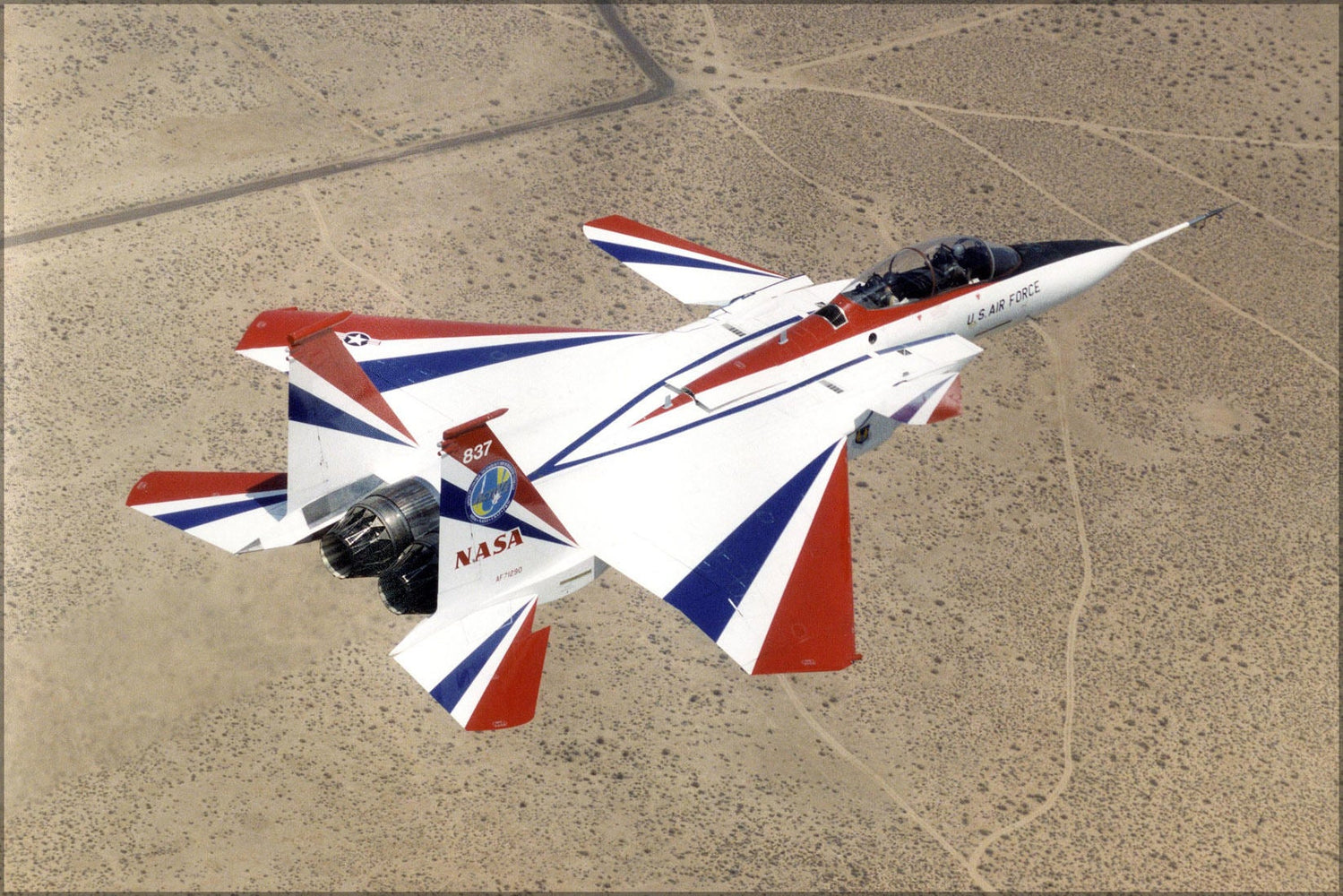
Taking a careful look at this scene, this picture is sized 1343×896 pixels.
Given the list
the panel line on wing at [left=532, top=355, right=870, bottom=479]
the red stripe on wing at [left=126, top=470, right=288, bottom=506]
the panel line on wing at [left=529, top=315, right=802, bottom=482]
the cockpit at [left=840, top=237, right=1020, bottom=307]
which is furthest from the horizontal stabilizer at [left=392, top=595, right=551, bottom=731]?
the cockpit at [left=840, top=237, right=1020, bottom=307]

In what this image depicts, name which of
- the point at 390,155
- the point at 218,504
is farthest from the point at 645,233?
the point at 218,504

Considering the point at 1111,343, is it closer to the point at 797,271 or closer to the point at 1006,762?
the point at 797,271

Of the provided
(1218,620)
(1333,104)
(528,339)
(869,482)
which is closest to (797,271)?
(869,482)

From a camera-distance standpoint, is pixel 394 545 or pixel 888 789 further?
pixel 888 789

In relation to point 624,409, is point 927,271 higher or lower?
higher

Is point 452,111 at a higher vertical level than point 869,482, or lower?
higher

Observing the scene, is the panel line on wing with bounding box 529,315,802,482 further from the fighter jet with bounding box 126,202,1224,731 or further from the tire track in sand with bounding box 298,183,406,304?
the tire track in sand with bounding box 298,183,406,304

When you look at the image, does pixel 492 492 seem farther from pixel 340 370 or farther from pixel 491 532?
pixel 340 370
